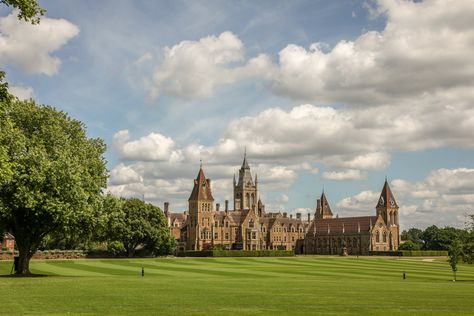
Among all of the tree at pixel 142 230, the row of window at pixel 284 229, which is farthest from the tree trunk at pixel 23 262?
the row of window at pixel 284 229

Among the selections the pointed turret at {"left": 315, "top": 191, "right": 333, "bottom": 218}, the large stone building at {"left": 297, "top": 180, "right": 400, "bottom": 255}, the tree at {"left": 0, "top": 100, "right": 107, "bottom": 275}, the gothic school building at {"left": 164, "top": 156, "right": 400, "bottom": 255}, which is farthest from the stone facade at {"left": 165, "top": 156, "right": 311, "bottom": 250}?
the tree at {"left": 0, "top": 100, "right": 107, "bottom": 275}

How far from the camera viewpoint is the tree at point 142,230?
96.8 m

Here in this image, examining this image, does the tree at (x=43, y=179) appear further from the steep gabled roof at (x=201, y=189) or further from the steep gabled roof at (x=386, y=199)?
the steep gabled roof at (x=386, y=199)

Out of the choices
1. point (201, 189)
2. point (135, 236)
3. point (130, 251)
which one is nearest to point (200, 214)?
point (201, 189)

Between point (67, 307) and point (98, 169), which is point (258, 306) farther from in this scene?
point (98, 169)

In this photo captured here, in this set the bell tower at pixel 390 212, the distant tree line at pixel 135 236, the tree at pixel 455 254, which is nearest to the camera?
→ the tree at pixel 455 254

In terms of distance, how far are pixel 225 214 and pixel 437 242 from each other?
67008 millimetres

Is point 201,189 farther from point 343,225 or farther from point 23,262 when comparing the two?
point 23,262

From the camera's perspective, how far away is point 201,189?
5571 inches

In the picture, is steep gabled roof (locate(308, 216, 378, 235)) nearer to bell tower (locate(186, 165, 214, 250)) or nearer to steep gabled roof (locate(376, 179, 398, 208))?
steep gabled roof (locate(376, 179, 398, 208))

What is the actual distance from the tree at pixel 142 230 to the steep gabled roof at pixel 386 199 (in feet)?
265

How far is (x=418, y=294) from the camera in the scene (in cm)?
3073

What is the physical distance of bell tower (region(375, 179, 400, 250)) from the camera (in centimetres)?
15812

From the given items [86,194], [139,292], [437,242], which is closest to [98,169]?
[86,194]
